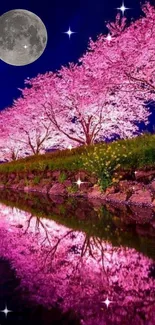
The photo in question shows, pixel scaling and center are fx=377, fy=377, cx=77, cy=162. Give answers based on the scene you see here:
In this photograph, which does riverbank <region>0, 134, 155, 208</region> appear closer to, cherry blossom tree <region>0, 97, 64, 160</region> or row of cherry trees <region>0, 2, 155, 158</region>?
row of cherry trees <region>0, 2, 155, 158</region>

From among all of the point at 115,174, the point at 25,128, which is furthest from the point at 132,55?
the point at 25,128

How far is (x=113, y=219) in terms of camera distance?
922 centimetres

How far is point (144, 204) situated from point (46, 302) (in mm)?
9359

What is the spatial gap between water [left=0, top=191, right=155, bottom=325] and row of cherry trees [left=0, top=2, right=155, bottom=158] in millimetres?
12445

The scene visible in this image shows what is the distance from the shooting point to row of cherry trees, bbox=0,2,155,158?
61.7ft

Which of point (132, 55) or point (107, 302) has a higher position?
point (132, 55)

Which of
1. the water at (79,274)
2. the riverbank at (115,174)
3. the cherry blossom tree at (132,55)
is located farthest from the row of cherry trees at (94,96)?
the water at (79,274)

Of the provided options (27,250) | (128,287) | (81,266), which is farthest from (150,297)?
(27,250)

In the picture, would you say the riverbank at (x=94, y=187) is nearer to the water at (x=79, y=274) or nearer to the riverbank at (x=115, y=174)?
the riverbank at (x=115, y=174)

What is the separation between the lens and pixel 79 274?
459cm

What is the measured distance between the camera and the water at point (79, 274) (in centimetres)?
330

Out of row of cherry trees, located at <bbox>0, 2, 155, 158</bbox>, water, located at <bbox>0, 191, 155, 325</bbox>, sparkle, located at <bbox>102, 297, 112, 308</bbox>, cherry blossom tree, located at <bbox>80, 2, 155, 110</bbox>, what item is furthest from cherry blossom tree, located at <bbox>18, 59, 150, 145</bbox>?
sparkle, located at <bbox>102, 297, 112, 308</bbox>

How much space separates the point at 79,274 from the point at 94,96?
23.2 m

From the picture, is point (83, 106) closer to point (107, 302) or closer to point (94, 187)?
point (94, 187)
